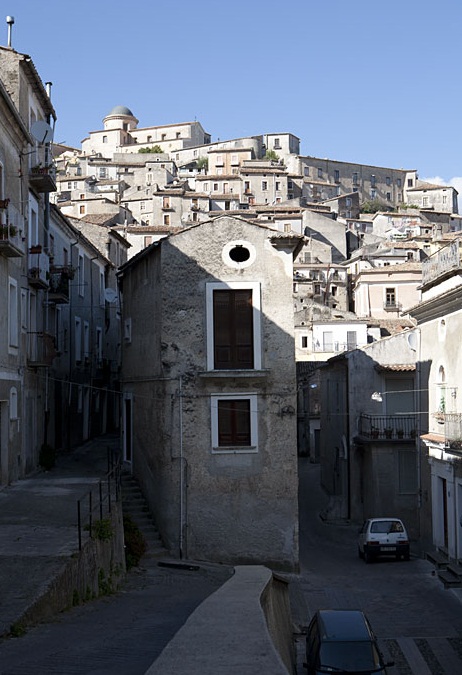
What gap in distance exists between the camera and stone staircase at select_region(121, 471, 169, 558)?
2427 cm

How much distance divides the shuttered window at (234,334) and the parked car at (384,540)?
8858mm

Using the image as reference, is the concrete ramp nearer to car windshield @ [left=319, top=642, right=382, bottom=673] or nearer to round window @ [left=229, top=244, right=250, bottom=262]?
car windshield @ [left=319, top=642, right=382, bottom=673]

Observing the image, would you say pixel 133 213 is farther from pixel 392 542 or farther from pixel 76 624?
pixel 76 624

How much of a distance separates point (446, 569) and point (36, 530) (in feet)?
45.8

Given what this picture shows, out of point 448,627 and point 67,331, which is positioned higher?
point 67,331

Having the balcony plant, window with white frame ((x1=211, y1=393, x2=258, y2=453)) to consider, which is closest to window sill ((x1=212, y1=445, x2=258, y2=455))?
window with white frame ((x1=211, y1=393, x2=258, y2=453))

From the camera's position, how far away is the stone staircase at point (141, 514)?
2427cm

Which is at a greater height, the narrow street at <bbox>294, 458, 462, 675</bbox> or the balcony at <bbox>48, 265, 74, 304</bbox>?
the balcony at <bbox>48, 265, 74, 304</bbox>

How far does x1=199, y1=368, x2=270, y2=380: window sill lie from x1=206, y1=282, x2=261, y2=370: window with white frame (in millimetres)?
289

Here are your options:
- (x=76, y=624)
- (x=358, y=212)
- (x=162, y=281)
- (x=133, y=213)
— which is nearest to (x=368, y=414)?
(x=162, y=281)

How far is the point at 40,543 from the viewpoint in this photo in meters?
16.3

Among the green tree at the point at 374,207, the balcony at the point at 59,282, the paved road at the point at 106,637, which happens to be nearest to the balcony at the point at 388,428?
the balcony at the point at 59,282

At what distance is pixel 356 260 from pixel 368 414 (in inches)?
1945

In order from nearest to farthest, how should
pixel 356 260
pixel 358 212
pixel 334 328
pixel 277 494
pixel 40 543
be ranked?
pixel 40 543 < pixel 277 494 < pixel 334 328 < pixel 356 260 < pixel 358 212
